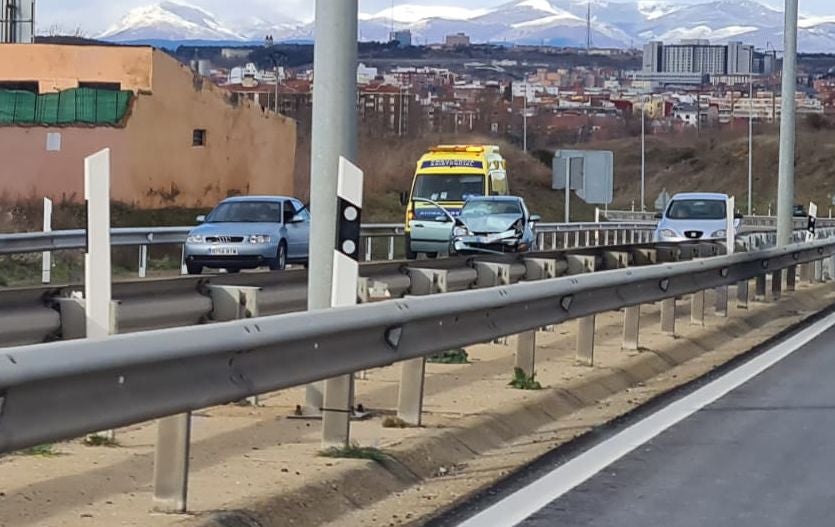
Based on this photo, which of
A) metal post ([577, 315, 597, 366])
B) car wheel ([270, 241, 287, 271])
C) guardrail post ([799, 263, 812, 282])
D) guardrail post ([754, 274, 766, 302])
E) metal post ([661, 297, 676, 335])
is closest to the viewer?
metal post ([577, 315, 597, 366])

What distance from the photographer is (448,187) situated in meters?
40.8

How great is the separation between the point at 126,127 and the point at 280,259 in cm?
1443

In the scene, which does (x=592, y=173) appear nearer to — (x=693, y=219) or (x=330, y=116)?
(x=693, y=219)

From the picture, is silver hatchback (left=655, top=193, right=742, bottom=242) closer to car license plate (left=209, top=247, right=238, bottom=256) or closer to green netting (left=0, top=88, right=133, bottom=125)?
car license plate (left=209, top=247, right=238, bottom=256)

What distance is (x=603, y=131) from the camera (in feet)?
558

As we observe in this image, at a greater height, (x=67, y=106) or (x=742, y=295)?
(x=67, y=106)

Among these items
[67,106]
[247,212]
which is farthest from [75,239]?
[67,106]

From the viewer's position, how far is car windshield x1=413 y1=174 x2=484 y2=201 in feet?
133

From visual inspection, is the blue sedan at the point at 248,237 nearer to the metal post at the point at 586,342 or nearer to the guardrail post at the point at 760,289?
the guardrail post at the point at 760,289

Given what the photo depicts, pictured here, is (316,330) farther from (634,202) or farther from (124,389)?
(634,202)

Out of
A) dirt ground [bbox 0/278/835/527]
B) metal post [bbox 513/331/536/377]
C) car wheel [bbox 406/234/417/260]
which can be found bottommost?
car wheel [bbox 406/234/417/260]

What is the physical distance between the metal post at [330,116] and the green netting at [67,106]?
31966 mm

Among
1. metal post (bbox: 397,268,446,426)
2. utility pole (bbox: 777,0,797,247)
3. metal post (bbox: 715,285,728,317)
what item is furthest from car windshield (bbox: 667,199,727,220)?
metal post (bbox: 397,268,446,426)

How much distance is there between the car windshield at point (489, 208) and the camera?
3531 cm
